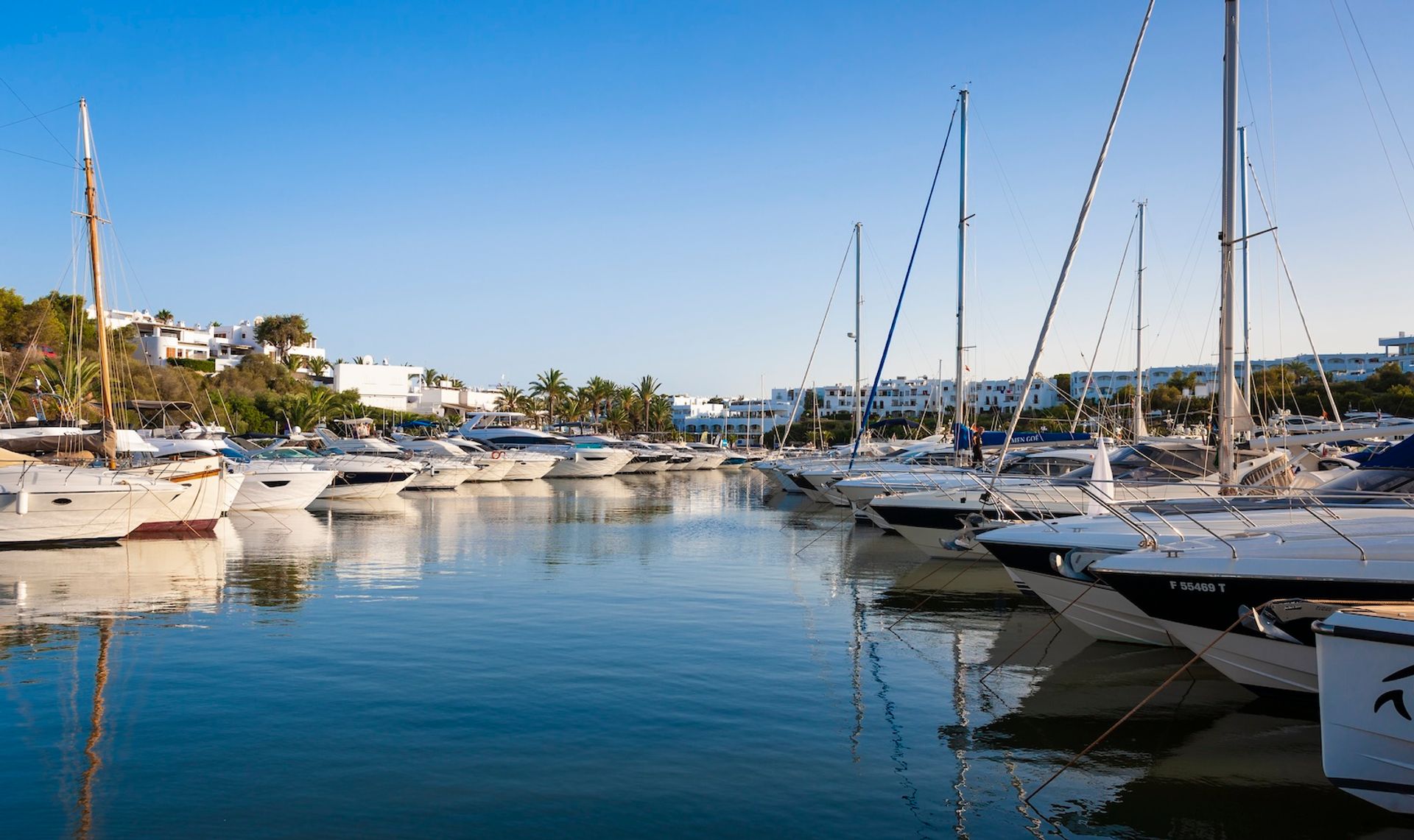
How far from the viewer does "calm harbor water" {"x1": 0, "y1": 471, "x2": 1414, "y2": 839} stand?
7.97 metres

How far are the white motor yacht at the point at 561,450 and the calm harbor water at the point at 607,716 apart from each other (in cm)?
4782

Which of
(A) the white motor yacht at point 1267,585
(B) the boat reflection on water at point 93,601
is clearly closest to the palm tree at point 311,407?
(B) the boat reflection on water at point 93,601

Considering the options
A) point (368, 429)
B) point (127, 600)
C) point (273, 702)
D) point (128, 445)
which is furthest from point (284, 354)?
point (273, 702)

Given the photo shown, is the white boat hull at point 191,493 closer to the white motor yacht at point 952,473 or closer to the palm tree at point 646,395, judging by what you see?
the white motor yacht at point 952,473

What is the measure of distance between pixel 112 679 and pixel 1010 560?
11.4 metres

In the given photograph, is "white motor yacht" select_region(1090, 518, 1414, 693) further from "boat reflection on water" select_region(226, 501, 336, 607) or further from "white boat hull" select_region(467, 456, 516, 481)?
"white boat hull" select_region(467, 456, 516, 481)

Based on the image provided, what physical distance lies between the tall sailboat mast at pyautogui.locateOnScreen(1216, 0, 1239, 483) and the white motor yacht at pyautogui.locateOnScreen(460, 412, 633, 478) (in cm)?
5451

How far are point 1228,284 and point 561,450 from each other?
183 ft

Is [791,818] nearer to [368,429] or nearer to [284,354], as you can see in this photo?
[368,429]

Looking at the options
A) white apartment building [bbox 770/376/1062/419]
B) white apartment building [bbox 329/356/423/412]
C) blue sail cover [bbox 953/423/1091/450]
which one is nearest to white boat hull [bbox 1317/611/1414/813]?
blue sail cover [bbox 953/423/1091/450]

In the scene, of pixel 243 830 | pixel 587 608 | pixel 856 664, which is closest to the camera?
pixel 243 830

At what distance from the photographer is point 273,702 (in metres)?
11.1

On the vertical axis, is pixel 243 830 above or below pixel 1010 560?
below

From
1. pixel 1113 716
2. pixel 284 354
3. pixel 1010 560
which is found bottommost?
pixel 1113 716
